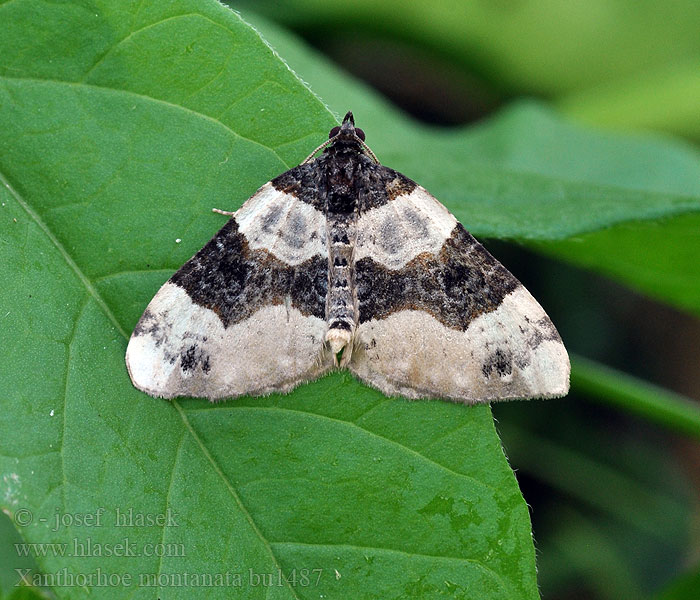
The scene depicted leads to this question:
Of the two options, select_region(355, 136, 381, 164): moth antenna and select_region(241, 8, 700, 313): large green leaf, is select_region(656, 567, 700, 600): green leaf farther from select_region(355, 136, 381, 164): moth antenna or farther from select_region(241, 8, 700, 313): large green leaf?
select_region(355, 136, 381, 164): moth antenna

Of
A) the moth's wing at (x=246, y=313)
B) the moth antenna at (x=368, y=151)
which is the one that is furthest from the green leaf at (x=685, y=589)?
the moth antenna at (x=368, y=151)

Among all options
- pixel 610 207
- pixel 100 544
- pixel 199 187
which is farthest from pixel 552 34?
pixel 100 544

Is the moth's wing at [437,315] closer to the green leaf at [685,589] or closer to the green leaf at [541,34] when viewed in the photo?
the green leaf at [685,589]

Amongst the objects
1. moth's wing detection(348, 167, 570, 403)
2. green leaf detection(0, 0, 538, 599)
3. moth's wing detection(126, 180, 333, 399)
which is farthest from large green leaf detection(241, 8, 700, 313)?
green leaf detection(0, 0, 538, 599)

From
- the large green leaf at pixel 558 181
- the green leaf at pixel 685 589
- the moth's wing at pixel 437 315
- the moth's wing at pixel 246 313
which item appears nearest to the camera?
the moth's wing at pixel 246 313

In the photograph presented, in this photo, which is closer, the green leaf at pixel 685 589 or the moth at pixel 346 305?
the moth at pixel 346 305

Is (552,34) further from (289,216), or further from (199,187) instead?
(199,187)

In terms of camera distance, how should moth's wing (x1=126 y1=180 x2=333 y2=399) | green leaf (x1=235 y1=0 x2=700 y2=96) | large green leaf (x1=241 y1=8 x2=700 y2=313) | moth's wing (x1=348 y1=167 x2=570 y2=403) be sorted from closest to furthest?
moth's wing (x1=126 y1=180 x2=333 y2=399), moth's wing (x1=348 y1=167 x2=570 y2=403), large green leaf (x1=241 y1=8 x2=700 y2=313), green leaf (x1=235 y1=0 x2=700 y2=96)
